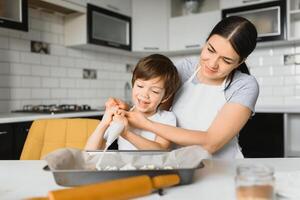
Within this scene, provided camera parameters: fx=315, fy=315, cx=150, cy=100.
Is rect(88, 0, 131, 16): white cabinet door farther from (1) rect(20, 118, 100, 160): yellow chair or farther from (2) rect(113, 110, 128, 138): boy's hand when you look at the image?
(2) rect(113, 110, 128, 138): boy's hand

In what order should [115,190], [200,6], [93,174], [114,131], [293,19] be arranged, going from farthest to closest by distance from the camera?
1. [200,6]
2. [293,19]
3. [114,131]
4. [93,174]
5. [115,190]

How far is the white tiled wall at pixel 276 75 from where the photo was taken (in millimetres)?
3207

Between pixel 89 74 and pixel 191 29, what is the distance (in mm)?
1228

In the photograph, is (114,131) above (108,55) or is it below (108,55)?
below

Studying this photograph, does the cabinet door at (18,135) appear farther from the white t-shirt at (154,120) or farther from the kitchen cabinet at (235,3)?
the kitchen cabinet at (235,3)

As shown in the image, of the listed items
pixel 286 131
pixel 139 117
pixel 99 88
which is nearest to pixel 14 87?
pixel 99 88

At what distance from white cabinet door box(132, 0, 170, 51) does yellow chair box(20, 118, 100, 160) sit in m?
2.20

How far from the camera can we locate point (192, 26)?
11.5ft

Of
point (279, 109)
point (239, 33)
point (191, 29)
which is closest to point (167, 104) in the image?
point (239, 33)

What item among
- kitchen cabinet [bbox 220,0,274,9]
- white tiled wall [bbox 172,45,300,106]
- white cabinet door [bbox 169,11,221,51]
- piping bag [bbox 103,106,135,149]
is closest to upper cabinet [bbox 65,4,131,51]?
white cabinet door [bbox 169,11,221,51]

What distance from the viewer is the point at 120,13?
3.36 m

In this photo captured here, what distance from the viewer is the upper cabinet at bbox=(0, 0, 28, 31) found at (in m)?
2.24

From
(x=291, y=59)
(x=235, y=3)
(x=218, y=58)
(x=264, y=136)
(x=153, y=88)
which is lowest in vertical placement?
(x=264, y=136)

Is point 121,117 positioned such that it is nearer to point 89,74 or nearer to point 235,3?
point 89,74
